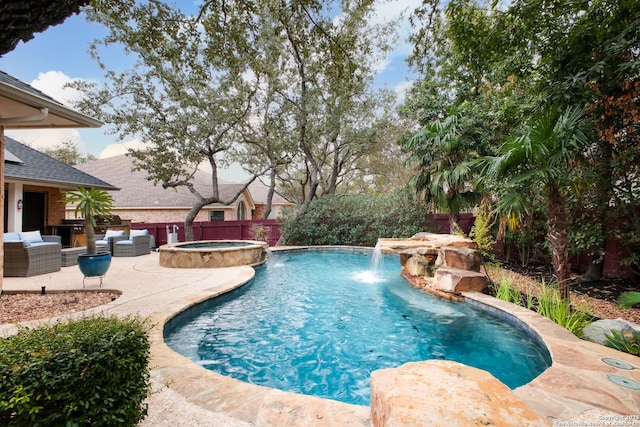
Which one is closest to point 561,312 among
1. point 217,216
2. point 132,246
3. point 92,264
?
point 92,264

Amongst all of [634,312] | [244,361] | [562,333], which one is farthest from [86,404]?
[634,312]

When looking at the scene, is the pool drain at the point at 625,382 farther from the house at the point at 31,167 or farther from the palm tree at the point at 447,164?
the palm tree at the point at 447,164

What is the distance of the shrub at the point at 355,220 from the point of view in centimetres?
1304

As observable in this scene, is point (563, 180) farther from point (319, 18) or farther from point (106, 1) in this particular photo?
point (106, 1)

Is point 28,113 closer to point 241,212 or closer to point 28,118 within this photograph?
point 28,118

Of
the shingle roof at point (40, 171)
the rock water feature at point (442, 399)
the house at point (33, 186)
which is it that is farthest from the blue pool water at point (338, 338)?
the house at point (33, 186)

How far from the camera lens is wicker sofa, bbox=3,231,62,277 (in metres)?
7.08

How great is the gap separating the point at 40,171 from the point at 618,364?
1528cm

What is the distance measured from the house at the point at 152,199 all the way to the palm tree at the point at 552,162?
60.3 ft

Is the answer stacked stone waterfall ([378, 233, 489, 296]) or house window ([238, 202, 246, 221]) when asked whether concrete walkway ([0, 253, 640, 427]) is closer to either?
stacked stone waterfall ([378, 233, 489, 296])

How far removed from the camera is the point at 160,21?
494cm

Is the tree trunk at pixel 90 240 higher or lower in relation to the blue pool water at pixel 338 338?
higher

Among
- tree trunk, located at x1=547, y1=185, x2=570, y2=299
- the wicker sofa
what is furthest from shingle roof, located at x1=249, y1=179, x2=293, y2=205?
tree trunk, located at x1=547, y1=185, x2=570, y2=299

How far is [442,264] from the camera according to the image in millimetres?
6996
